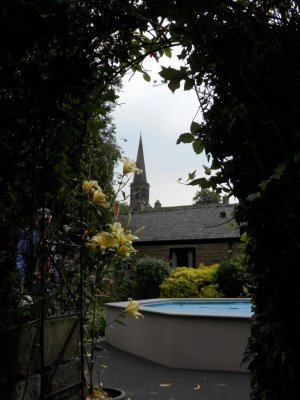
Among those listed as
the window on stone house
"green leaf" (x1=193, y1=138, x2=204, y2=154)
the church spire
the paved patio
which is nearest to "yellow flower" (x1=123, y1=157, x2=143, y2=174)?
"green leaf" (x1=193, y1=138, x2=204, y2=154)

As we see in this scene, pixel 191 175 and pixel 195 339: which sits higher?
pixel 191 175

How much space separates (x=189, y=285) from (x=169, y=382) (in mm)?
8002

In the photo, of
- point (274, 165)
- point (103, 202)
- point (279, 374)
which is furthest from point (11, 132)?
point (279, 374)

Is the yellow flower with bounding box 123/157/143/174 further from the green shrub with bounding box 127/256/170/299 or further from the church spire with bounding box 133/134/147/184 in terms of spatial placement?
the church spire with bounding box 133/134/147/184

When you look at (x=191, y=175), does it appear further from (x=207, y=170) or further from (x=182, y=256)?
(x=182, y=256)

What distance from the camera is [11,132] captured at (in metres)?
2.47

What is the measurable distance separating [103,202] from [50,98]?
1.16 metres

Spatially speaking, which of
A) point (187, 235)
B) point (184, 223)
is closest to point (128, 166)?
point (187, 235)

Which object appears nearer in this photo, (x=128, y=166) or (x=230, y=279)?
(x=128, y=166)

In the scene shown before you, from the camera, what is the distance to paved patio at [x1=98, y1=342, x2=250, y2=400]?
17.1ft

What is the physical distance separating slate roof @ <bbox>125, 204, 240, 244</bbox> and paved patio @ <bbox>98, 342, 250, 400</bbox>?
13.8 m

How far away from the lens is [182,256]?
73.3 ft

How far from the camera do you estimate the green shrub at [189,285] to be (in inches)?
541

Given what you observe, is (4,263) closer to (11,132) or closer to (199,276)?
(11,132)
